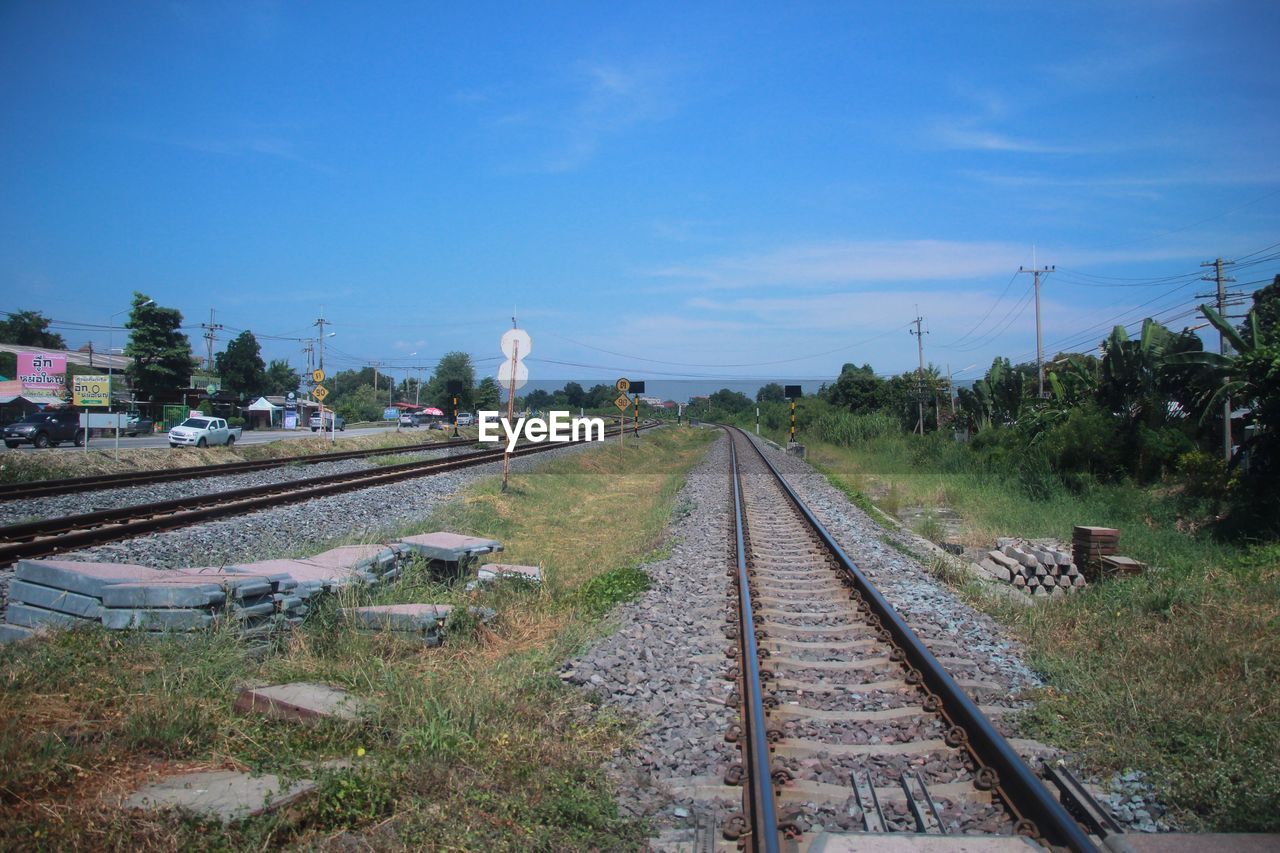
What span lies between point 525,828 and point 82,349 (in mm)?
88845

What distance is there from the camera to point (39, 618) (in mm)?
5738

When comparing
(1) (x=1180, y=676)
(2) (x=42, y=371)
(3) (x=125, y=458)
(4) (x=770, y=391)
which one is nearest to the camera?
(1) (x=1180, y=676)

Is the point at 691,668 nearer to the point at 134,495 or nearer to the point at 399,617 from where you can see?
the point at 399,617

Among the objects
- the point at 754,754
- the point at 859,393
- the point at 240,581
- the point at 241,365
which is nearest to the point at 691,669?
the point at 754,754

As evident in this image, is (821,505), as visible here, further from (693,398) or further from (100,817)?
(693,398)

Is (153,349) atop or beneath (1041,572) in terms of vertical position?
atop

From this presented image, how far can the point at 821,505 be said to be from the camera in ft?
58.1

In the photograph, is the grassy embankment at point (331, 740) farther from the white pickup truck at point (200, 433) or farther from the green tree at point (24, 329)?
the green tree at point (24, 329)

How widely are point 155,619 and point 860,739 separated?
467 cm

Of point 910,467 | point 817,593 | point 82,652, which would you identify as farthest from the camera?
point 910,467

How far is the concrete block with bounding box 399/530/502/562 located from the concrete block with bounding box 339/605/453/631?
2468 millimetres

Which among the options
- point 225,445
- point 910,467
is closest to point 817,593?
point 910,467

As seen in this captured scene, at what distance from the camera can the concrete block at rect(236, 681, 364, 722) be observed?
14.9ft

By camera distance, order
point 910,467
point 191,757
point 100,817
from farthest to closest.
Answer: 1. point 910,467
2. point 191,757
3. point 100,817
